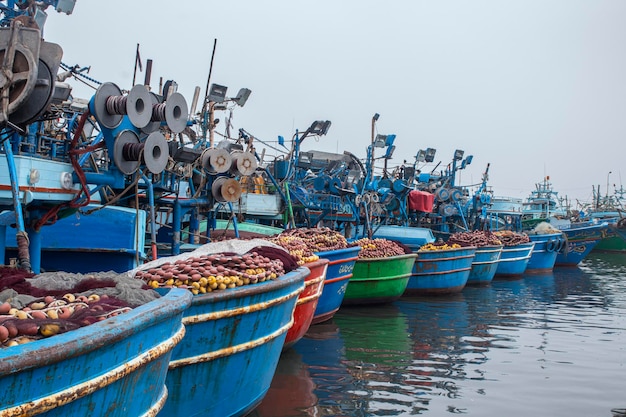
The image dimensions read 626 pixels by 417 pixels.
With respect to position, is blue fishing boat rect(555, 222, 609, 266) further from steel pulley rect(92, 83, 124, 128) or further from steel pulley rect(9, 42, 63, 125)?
steel pulley rect(9, 42, 63, 125)

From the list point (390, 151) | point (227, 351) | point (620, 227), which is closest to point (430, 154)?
point (390, 151)

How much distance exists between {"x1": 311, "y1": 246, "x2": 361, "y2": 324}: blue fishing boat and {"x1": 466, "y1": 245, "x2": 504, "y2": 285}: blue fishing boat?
9930 mm

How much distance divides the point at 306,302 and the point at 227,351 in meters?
3.57

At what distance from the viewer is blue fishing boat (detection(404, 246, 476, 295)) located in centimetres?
1764

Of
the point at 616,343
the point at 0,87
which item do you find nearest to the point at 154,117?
the point at 0,87

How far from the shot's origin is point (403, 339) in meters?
11.3

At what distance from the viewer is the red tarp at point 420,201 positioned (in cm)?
2659

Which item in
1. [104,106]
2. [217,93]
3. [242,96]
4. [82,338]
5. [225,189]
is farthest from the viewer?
[242,96]

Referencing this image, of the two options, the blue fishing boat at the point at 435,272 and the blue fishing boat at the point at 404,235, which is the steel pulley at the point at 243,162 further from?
the blue fishing boat at the point at 404,235

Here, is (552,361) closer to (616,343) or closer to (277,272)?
(616,343)

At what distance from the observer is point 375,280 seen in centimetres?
1467

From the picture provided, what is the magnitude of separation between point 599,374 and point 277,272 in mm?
5317

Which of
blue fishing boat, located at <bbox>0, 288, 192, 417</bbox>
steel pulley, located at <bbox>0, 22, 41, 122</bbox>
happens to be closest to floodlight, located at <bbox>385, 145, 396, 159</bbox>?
steel pulley, located at <bbox>0, 22, 41, 122</bbox>

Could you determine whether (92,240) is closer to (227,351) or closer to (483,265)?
(227,351)
